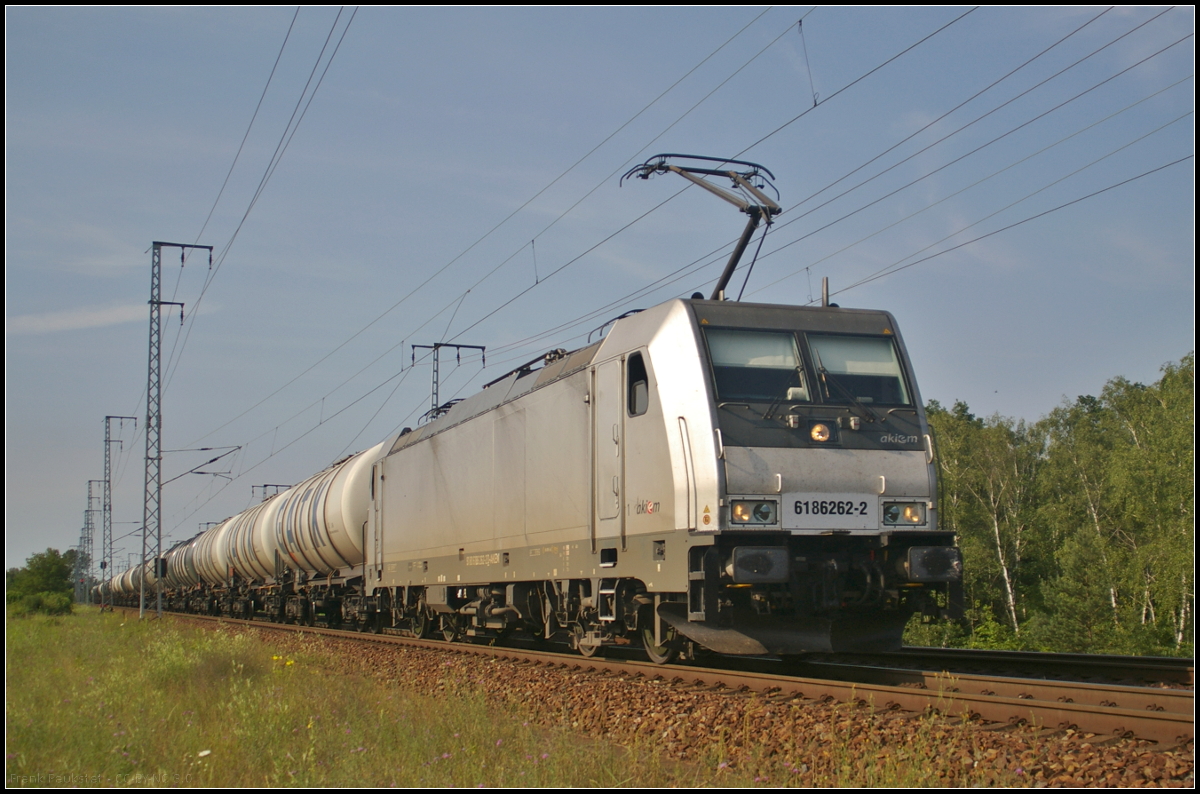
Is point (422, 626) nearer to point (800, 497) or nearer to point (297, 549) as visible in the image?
point (297, 549)

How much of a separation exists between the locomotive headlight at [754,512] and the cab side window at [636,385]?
1.70 metres

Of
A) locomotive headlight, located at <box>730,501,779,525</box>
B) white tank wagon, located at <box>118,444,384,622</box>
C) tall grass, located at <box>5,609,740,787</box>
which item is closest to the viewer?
tall grass, located at <box>5,609,740,787</box>

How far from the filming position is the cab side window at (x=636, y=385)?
429 inches

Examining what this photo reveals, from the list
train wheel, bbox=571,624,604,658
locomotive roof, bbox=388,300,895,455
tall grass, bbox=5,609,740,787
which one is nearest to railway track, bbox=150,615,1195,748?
train wheel, bbox=571,624,604,658

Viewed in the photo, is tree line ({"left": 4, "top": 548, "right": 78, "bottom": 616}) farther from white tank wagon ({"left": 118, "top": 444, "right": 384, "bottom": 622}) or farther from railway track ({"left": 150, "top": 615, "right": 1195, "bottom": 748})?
railway track ({"left": 150, "top": 615, "right": 1195, "bottom": 748})

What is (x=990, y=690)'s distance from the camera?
8.72m

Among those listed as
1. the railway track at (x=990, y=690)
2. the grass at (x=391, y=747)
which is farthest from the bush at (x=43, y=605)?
the railway track at (x=990, y=690)

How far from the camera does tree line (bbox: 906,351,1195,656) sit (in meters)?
34.2

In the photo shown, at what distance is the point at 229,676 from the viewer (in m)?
12.4

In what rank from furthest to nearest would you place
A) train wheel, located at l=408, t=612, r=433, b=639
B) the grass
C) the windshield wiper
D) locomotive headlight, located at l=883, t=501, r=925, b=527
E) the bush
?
1. the bush
2. train wheel, located at l=408, t=612, r=433, b=639
3. the windshield wiper
4. locomotive headlight, located at l=883, t=501, r=925, b=527
5. the grass

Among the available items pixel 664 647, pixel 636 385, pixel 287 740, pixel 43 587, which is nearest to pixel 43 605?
pixel 43 587

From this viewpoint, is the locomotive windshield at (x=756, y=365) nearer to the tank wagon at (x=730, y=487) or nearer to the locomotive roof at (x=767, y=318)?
the tank wagon at (x=730, y=487)

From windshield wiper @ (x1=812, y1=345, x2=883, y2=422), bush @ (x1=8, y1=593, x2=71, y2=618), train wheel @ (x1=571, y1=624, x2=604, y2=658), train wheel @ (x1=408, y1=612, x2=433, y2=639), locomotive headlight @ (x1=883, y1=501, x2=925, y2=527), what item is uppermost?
windshield wiper @ (x1=812, y1=345, x2=883, y2=422)

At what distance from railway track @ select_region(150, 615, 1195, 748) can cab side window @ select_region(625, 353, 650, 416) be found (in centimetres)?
277
